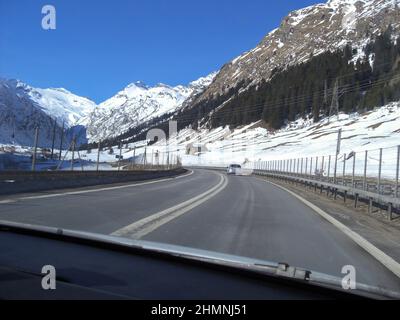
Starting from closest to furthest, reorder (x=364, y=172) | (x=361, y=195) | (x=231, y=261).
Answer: (x=231, y=261) < (x=361, y=195) < (x=364, y=172)

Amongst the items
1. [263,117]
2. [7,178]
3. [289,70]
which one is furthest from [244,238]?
[289,70]

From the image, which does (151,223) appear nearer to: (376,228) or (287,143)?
(376,228)

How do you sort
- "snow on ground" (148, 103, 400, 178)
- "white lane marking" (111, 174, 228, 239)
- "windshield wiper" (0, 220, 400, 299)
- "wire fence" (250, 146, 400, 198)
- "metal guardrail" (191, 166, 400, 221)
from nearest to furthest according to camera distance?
"windshield wiper" (0, 220, 400, 299), "white lane marking" (111, 174, 228, 239), "metal guardrail" (191, 166, 400, 221), "wire fence" (250, 146, 400, 198), "snow on ground" (148, 103, 400, 178)

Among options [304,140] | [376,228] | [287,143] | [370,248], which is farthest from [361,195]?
[287,143]

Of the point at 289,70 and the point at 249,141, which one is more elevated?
the point at 289,70

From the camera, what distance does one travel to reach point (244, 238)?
984 centimetres

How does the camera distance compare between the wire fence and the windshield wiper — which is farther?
the wire fence

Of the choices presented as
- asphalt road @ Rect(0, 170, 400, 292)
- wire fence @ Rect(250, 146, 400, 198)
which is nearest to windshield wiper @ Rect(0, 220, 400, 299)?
asphalt road @ Rect(0, 170, 400, 292)

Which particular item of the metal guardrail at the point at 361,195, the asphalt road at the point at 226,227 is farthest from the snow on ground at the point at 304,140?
the asphalt road at the point at 226,227

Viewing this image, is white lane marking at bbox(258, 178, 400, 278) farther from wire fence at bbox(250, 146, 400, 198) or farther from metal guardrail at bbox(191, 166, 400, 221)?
wire fence at bbox(250, 146, 400, 198)

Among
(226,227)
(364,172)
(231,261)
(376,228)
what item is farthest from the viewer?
(364,172)

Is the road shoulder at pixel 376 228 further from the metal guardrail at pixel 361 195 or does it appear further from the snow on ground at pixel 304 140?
the snow on ground at pixel 304 140
